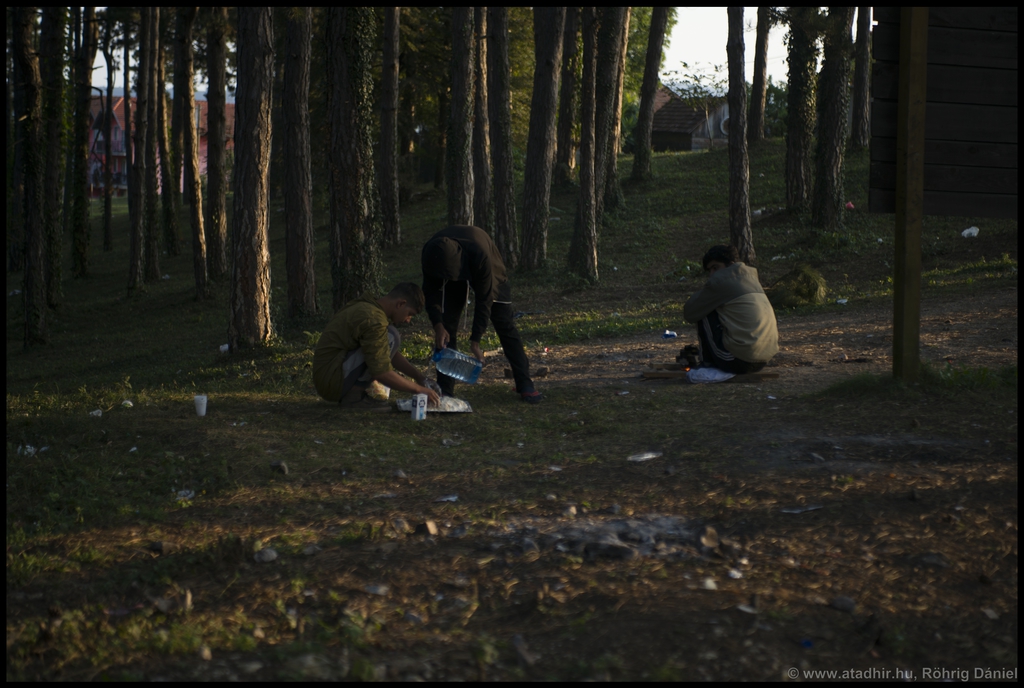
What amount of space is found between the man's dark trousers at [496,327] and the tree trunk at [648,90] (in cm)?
2107

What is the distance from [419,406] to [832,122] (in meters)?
15.0

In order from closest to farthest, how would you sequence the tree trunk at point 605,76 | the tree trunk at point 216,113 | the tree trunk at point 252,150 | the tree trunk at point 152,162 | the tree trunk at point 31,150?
the tree trunk at point 252,150 < the tree trunk at point 31,150 < the tree trunk at point 216,113 < the tree trunk at point 605,76 < the tree trunk at point 152,162

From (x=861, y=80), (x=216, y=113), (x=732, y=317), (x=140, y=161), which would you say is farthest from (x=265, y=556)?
(x=861, y=80)

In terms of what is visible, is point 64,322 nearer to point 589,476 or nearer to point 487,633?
A: point 589,476

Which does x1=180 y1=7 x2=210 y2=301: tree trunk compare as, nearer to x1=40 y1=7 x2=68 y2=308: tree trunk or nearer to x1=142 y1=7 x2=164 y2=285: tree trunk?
x1=142 y1=7 x2=164 y2=285: tree trunk

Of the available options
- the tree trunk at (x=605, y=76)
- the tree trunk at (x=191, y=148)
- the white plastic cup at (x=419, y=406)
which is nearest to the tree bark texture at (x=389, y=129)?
the tree trunk at (x=191, y=148)

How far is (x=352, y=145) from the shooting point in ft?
40.8

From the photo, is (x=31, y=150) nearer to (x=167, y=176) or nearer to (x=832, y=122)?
(x=167, y=176)

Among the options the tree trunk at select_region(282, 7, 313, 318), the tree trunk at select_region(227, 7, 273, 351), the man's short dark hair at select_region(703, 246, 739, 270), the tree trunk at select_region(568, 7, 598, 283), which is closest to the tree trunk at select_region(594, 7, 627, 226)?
the tree trunk at select_region(568, 7, 598, 283)

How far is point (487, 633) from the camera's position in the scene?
3.52 meters

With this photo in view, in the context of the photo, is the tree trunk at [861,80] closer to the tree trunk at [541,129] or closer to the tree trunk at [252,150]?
the tree trunk at [541,129]

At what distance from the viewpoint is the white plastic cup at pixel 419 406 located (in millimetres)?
7223

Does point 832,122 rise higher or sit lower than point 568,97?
lower

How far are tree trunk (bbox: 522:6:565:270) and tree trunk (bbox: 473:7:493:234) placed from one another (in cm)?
104
